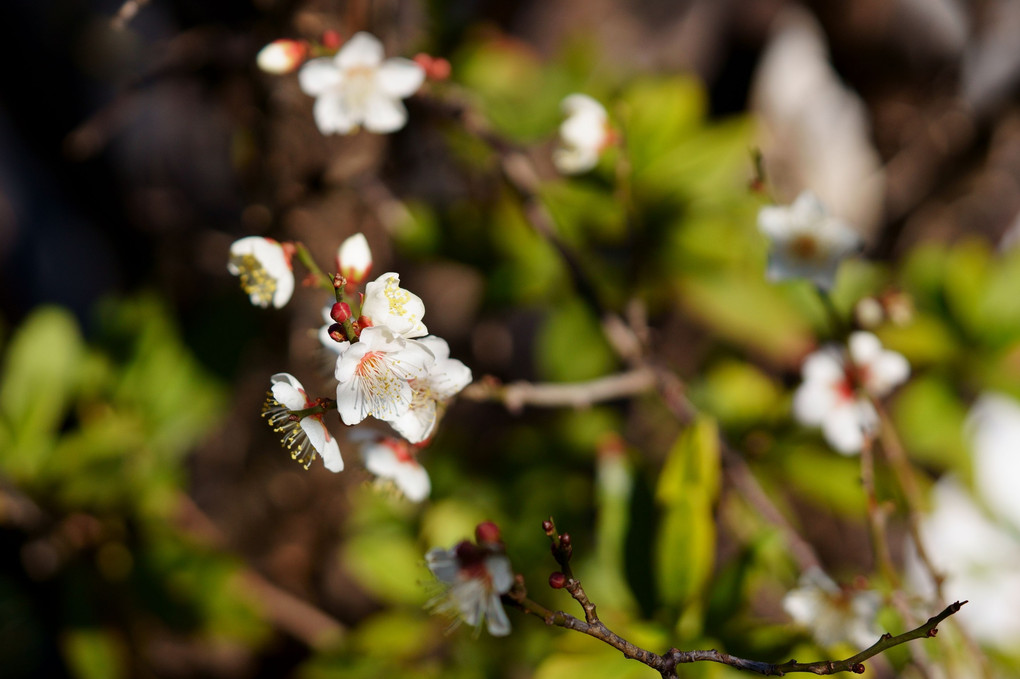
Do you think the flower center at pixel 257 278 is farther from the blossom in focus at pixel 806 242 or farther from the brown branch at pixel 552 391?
the blossom in focus at pixel 806 242

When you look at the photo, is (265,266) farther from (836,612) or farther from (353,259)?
(836,612)

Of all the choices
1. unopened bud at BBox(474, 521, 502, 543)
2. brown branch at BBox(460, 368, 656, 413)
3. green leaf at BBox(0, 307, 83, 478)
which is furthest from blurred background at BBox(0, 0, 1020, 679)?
unopened bud at BBox(474, 521, 502, 543)

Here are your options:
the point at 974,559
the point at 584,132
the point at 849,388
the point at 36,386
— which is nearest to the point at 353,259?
the point at 584,132

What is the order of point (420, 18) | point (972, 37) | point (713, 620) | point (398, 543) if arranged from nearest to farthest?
point (713, 620) → point (398, 543) → point (420, 18) → point (972, 37)

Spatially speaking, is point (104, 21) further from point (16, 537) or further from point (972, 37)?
point (972, 37)

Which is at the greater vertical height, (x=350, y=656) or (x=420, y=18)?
(x=420, y=18)

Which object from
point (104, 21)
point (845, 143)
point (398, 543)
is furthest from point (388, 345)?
point (845, 143)

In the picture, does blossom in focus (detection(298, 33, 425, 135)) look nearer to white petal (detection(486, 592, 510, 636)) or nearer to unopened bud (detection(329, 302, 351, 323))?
unopened bud (detection(329, 302, 351, 323))

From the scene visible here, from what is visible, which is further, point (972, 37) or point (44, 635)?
point (972, 37)
